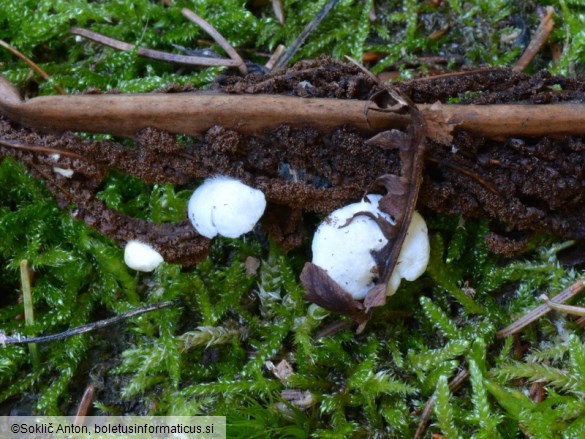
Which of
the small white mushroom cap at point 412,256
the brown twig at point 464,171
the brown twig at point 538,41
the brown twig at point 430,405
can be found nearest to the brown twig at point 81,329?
the small white mushroom cap at point 412,256

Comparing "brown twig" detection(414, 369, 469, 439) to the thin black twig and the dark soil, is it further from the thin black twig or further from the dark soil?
the thin black twig

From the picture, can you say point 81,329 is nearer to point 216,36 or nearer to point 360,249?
point 360,249

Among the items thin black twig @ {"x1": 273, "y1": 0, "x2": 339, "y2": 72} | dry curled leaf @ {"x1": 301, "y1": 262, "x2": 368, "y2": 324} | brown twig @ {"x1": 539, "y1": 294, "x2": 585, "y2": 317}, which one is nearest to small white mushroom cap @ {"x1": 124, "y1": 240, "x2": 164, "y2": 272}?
dry curled leaf @ {"x1": 301, "y1": 262, "x2": 368, "y2": 324}

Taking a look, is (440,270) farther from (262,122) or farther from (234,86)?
(234,86)

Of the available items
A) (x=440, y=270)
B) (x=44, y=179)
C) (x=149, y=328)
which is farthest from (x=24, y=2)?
(x=440, y=270)

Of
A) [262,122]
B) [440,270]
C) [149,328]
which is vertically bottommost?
[149,328]

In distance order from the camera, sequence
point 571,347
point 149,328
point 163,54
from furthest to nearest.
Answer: point 163,54
point 149,328
point 571,347

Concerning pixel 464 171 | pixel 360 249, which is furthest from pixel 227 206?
pixel 464 171

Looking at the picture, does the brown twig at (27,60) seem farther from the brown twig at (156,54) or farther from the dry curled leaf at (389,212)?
the dry curled leaf at (389,212)
